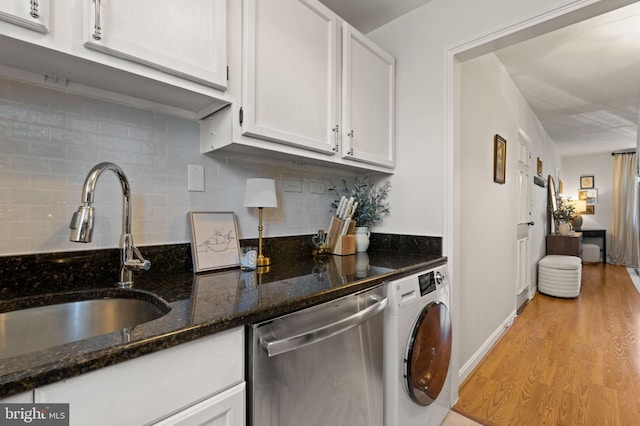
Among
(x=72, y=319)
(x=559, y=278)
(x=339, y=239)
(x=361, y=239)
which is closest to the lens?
(x=72, y=319)

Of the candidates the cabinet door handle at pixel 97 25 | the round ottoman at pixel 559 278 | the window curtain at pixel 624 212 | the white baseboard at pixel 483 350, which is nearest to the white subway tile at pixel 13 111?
the cabinet door handle at pixel 97 25

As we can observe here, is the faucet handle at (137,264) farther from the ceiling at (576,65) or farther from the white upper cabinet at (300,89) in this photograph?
the ceiling at (576,65)

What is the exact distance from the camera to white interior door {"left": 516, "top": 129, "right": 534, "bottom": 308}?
3387 millimetres

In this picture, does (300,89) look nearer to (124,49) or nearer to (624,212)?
(124,49)

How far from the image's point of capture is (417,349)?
1410 mm

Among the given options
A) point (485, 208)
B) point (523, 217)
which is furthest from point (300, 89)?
point (523, 217)

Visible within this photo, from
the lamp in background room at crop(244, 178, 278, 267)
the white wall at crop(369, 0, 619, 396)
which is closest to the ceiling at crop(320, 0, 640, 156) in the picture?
the white wall at crop(369, 0, 619, 396)

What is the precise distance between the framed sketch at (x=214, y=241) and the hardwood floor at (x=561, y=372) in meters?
1.62

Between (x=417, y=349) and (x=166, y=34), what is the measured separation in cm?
161

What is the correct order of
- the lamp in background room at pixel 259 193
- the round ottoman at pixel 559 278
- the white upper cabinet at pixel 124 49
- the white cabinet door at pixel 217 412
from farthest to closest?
the round ottoman at pixel 559 278 → the lamp in background room at pixel 259 193 → the white upper cabinet at pixel 124 49 → the white cabinet door at pixel 217 412

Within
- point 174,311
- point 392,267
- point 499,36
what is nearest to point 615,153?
point 499,36

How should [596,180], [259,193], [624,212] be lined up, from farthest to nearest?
[596,180], [624,212], [259,193]

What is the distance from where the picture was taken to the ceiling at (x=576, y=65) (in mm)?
2025

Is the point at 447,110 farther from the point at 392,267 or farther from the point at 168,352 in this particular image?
the point at 168,352
